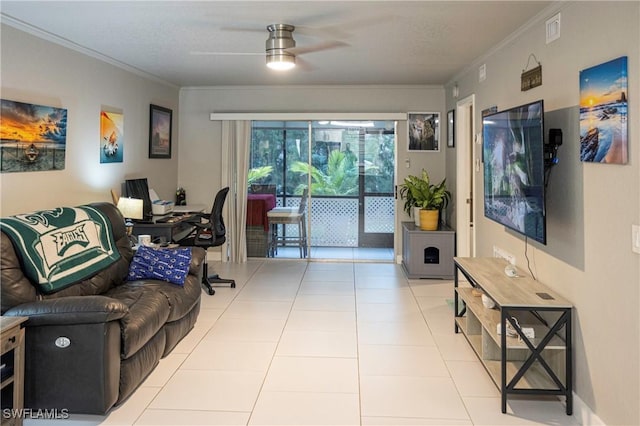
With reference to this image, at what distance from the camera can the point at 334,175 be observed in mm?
6629

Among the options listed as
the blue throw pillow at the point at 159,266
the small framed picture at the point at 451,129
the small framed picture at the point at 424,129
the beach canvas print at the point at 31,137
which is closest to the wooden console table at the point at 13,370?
the blue throw pillow at the point at 159,266

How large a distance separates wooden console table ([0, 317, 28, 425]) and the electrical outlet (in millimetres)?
3223

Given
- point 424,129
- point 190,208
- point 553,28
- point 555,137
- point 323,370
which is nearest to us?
point 555,137

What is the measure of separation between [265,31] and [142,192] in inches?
101

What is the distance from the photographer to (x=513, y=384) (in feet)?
8.32

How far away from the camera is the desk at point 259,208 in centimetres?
663

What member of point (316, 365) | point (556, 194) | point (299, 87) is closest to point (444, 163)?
point (299, 87)

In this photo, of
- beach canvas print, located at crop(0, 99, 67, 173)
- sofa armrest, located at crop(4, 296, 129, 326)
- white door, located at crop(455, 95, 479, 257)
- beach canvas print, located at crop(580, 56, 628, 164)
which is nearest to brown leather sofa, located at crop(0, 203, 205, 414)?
sofa armrest, located at crop(4, 296, 129, 326)

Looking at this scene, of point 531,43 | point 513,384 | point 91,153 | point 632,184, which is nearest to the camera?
point 632,184

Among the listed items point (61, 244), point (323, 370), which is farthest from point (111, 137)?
point (323, 370)

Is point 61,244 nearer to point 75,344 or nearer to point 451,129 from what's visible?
point 75,344

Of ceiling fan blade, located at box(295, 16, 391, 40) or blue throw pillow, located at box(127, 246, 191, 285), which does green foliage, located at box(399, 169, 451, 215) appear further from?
blue throw pillow, located at box(127, 246, 191, 285)

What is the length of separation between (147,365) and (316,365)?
109cm

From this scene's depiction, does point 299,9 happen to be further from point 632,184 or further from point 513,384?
point 513,384
